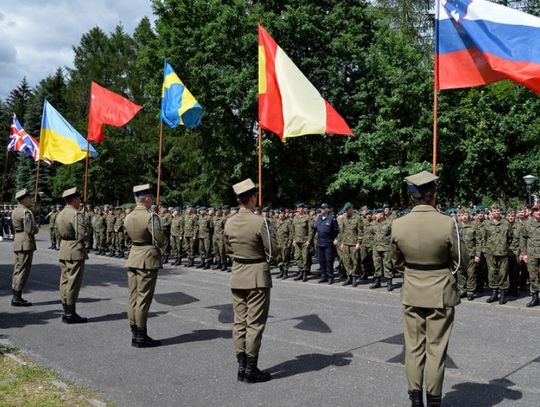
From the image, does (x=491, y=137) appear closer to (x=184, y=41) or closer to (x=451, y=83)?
(x=184, y=41)

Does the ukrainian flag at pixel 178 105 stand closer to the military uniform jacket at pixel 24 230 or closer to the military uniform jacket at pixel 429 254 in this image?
the military uniform jacket at pixel 24 230

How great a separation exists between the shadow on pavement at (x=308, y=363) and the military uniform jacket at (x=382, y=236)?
6.32 metres

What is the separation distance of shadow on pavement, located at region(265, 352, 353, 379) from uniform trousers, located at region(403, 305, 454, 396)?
1458 millimetres

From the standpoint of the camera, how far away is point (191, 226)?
1694cm

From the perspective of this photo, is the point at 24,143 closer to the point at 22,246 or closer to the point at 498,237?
the point at 22,246

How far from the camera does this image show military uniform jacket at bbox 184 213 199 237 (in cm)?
1687

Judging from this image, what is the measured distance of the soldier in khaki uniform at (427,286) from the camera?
4293mm

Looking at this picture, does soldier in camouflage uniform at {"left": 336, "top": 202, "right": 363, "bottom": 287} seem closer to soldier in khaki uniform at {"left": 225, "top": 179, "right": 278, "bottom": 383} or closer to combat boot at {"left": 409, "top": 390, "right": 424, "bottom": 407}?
soldier in khaki uniform at {"left": 225, "top": 179, "right": 278, "bottom": 383}

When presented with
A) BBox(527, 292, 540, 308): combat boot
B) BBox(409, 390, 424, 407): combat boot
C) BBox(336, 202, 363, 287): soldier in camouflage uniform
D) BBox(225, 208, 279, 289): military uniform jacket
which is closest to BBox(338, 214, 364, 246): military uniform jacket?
BBox(336, 202, 363, 287): soldier in camouflage uniform

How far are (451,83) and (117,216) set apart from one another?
1495 cm

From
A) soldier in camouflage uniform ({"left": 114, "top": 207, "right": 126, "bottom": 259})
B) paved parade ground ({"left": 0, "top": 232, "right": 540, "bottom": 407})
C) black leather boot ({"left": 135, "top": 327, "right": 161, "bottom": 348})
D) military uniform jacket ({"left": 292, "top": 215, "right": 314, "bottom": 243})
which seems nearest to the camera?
paved parade ground ({"left": 0, "top": 232, "right": 540, "bottom": 407})

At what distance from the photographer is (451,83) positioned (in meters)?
7.62

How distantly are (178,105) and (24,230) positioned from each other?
5361 mm

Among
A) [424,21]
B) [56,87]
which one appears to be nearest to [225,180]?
[424,21]
